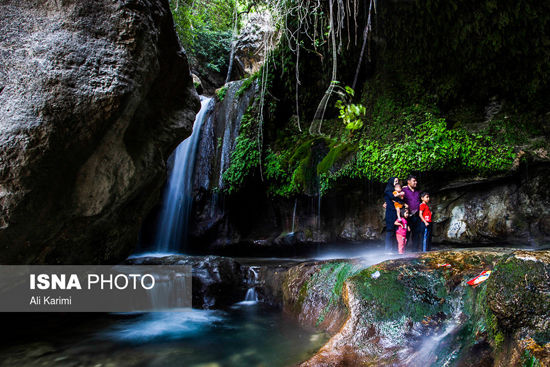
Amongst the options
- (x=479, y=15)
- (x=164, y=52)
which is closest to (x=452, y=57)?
(x=479, y=15)

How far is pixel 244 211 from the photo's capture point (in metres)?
11.0

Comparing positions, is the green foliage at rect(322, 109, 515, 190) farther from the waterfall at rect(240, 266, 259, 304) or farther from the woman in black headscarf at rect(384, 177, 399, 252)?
the waterfall at rect(240, 266, 259, 304)

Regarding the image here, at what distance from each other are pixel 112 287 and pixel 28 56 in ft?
12.5

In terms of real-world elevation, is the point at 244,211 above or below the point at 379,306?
above

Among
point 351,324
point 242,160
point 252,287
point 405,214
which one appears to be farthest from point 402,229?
point 242,160

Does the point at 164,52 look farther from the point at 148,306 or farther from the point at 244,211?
the point at 244,211

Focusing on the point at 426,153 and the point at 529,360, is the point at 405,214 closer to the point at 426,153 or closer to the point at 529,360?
the point at 426,153

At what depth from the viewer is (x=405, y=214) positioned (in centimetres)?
604

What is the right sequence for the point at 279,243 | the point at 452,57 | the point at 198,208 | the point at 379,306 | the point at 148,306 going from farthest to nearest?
the point at 198,208 → the point at 279,243 → the point at 452,57 → the point at 148,306 → the point at 379,306

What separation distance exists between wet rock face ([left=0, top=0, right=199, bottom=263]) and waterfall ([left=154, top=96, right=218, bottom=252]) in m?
5.77

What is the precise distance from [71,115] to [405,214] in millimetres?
5310

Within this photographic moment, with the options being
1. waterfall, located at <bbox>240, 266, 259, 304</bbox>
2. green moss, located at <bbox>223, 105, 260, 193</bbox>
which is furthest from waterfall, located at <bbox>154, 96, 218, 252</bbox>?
waterfall, located at <bbox>240, 266, 259, 304</bbox>

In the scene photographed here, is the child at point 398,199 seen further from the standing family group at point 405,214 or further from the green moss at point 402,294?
the green moss at point 402,294

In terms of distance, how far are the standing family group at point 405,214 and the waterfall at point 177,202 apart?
6702mm
